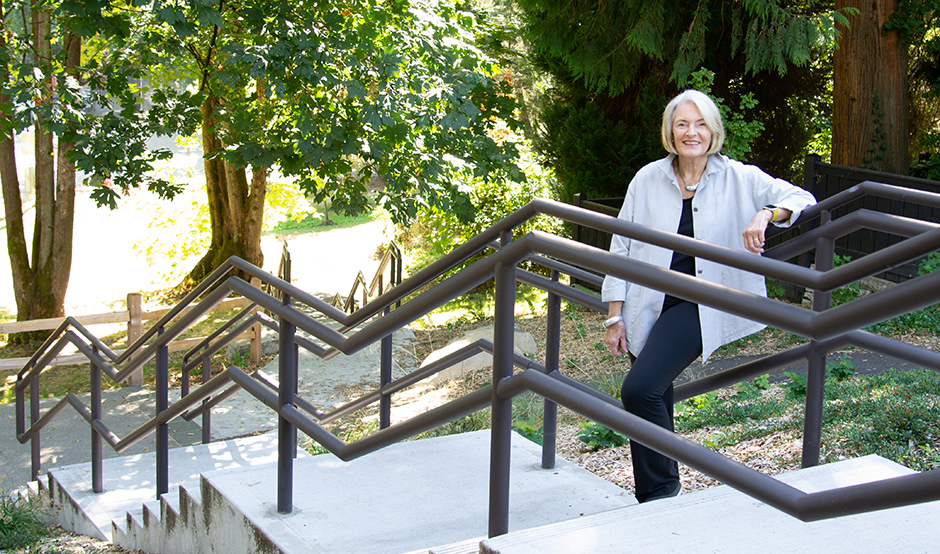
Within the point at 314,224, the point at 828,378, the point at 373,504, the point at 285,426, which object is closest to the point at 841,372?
the point at 828,378

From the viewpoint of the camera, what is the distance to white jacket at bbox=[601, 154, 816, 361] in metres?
2.58

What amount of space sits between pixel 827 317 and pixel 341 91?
7.05 meters

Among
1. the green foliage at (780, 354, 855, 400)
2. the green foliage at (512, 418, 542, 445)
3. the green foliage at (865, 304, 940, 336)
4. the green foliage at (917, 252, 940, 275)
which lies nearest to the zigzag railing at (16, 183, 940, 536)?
the green foliage at (512, 418, 542, 445)

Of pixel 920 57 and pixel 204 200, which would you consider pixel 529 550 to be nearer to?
pixel 920 57

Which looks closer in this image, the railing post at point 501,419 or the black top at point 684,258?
the railing post at point 501,419

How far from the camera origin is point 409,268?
48.6 ft

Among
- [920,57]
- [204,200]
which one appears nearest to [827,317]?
[920,57]

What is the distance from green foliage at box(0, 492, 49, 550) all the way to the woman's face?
3856mm

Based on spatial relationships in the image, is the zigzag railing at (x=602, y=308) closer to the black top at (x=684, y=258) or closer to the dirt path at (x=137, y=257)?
the black top at (x=684, y=258)

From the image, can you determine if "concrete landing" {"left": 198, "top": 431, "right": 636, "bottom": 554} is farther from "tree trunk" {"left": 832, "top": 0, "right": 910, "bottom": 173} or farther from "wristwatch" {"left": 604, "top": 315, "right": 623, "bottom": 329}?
"tree trunk" {"left": 832, "top": 0, "right": 910, "bottom": 173}

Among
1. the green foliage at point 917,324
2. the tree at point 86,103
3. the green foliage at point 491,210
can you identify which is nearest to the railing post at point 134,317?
the tree at point 86,103

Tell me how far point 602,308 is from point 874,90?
8.45 metres

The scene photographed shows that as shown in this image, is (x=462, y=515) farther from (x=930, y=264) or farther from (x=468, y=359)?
(x=930, y=264)

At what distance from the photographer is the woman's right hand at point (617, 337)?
2.72m
